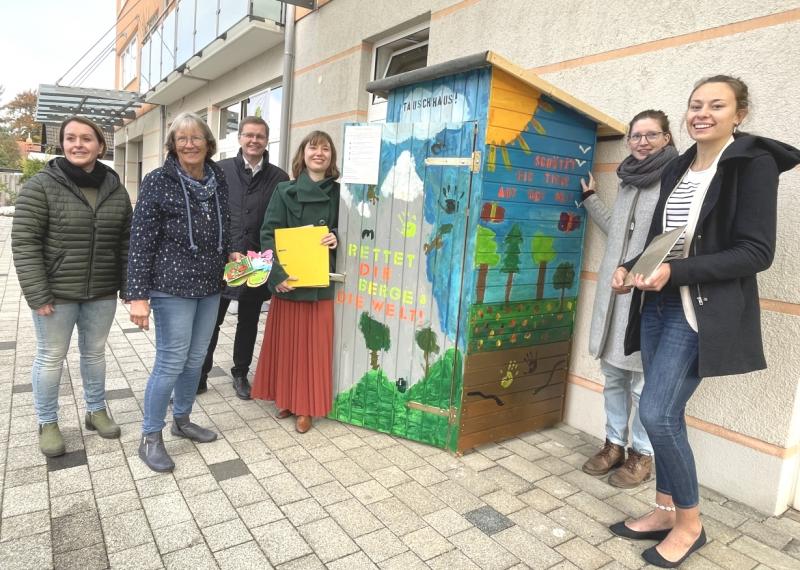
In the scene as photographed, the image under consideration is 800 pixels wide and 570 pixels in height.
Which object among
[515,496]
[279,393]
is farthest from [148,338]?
[515,496]

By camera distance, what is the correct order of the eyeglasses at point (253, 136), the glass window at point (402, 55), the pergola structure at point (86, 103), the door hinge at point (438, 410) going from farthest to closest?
the pergola structure at point (86, 103), the glass window at point (402, 55), the eyeglasses at point (253, 136), the door hinge at point (438, 410)

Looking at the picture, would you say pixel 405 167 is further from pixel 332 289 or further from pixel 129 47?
pixel 129 47

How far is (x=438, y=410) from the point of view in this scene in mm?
3355

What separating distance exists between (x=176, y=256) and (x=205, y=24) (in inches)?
299

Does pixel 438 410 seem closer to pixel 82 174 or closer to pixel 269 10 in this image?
pixel 82 174

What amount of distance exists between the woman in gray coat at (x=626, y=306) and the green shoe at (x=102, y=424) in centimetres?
282

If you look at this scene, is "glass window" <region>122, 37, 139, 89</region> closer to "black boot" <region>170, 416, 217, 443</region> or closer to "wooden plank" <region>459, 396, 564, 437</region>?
"black boot" <region>170, 416, 217, 443</region>

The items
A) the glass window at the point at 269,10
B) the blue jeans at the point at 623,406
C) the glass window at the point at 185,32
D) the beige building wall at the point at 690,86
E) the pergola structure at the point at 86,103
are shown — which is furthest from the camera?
the pergola structure at the point at 86,103

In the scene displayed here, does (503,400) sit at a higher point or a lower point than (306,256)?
lower

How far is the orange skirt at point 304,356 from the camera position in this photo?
11.9 feet

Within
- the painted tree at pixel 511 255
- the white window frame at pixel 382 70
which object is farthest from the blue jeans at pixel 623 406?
the white window frame at pixel 382 70

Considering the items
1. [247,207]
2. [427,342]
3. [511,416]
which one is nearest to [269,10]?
[247,207]

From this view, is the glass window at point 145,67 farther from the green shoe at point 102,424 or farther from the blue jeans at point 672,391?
the blue jeans at point 672,391

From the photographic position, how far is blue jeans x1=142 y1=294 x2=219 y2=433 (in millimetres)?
2975
